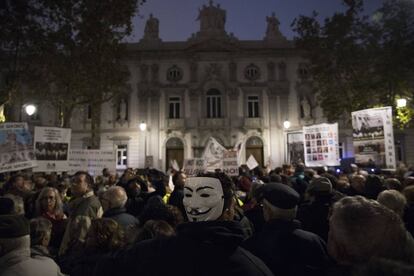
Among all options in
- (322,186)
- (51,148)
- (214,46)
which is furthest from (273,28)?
(322,186)

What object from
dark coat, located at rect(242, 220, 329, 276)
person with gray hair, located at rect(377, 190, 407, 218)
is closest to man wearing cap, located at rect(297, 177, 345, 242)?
person with gray hair, located at rect(377, 190, 407, 218)

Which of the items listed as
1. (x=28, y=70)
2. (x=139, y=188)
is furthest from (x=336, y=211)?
(x=28, y=70)

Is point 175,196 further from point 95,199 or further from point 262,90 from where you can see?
point 262,90

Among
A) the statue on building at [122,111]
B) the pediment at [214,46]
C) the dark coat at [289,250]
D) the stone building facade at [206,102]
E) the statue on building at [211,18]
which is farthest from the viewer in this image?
the statue on building at [211,18]

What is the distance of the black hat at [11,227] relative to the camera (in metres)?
2.89

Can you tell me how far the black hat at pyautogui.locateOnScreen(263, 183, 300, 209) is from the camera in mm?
3500

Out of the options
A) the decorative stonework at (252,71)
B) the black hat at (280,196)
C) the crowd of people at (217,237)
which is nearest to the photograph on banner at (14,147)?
the crowd of people at (217,237)

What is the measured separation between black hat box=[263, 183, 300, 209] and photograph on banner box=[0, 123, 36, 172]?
8.55 m

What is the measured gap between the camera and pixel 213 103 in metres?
32.2

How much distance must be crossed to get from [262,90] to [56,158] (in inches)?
901

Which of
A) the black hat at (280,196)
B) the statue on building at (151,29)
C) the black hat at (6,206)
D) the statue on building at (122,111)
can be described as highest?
the statue on building at (151,29)

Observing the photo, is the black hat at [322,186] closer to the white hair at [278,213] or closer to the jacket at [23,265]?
the white hair at [278,213]

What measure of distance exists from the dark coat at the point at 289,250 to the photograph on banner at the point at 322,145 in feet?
36.0

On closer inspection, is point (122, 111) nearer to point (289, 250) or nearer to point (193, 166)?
point (193, 166)
